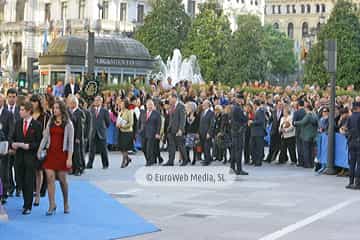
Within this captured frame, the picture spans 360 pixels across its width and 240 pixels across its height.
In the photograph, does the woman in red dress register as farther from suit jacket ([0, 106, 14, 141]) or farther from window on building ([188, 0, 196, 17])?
window on building ([188, 0, 196, 17])

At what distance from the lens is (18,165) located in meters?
13.7

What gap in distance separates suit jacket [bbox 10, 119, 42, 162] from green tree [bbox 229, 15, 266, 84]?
5427 centimetres

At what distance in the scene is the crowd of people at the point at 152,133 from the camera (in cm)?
1343

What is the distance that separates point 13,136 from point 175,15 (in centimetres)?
5843

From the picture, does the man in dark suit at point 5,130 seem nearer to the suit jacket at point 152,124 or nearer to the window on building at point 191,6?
the suit jacket at point 152,124

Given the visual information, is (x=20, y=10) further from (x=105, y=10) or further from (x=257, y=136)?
(x=257, y=136)

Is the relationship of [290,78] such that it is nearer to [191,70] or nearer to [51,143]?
[191,70]

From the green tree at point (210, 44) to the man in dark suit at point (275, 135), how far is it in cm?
4388

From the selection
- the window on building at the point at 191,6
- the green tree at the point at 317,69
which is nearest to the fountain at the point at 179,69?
the green tree at the point at 317,69

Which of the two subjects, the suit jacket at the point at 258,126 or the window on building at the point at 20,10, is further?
the window on building at the point at 20,10

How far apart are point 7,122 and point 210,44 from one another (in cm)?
5608

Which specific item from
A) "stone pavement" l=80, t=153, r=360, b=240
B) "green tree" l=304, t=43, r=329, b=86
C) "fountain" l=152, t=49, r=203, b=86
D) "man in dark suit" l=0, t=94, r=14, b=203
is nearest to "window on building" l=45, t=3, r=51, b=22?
"fountain" l=152, t=49, r=203, b=86

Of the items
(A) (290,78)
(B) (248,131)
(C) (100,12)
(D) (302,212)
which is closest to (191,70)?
(C) (100,12)

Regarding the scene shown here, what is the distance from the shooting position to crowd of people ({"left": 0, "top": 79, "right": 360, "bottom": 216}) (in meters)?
13.4
